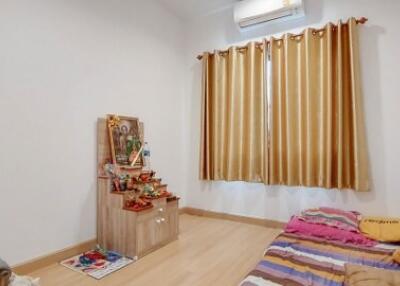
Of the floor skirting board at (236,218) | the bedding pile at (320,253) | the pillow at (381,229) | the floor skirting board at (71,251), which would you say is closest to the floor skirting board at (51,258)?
the floor skirting board at (71,251)

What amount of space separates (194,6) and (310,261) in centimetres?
309

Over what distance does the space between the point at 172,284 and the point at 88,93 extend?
68.7 inches

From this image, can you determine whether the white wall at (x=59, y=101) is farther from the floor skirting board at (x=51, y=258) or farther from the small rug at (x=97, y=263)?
the small rug at (x=97, y=263)

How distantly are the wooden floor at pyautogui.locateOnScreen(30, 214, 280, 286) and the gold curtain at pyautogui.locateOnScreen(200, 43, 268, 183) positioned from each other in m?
0.73

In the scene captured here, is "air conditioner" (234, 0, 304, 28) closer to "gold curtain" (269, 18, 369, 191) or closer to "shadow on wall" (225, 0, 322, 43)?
"shadow on wall" (225, 0, 322, 43)

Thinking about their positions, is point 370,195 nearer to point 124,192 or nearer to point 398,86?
point 398,86

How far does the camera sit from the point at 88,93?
7.83 ft

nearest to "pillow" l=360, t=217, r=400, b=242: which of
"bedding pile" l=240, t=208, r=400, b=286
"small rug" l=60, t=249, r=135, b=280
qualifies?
"bedding pile" l=240, t=208, r=400, b=286

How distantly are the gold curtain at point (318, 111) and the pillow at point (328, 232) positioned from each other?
1.92 feet

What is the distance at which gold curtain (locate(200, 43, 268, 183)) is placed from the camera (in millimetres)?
3021

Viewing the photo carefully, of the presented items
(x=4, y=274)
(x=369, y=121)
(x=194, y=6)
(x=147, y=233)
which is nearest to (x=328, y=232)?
(x=369, y=121)

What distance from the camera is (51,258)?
2051 millimetres

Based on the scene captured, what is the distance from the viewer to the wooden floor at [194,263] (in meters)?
1.81

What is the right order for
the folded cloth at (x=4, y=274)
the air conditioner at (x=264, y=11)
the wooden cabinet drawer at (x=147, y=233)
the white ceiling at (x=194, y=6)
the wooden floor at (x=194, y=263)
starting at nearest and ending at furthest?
1. the folded cloth at (x=4, y=274)
2. the wooden floor at (x=194, y=263)
3. the wooden cabinet drawer at (x=147, y=233)
4. the air conditioner at (x=264, y=11)
5. the white ceiling at (x=194, y=6)
